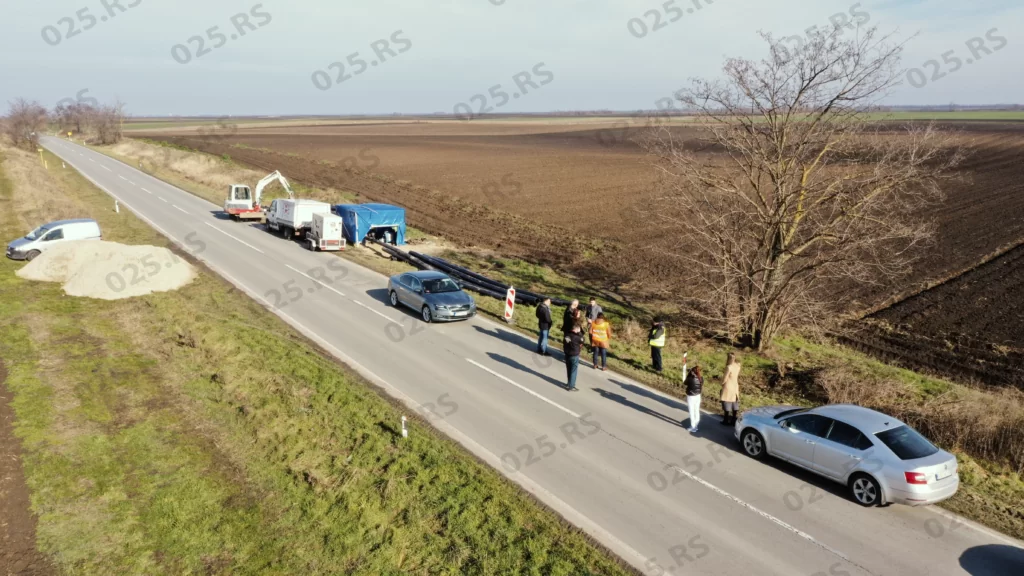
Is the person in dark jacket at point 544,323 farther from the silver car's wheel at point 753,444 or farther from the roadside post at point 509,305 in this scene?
the silver car's wheel at point 753,444

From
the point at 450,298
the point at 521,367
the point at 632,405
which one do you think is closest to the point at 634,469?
the point at 632,405

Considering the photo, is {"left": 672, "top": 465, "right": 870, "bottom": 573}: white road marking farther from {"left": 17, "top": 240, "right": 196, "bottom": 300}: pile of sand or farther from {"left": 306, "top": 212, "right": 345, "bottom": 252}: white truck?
{"left": 306, "top": 212, "right": 345, "bottom": 252}: white truck

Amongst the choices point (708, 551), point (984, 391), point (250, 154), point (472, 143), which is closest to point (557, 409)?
point (708, 551)

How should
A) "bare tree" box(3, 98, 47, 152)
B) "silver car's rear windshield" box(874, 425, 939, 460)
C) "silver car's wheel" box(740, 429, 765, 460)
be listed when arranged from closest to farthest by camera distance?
"silver car's rear windshield" box(874, 425, 939, 460) < "silver car's wheel" box(740, 429, 765, 460) < "bare tree" box(3, 98, 47, 152)

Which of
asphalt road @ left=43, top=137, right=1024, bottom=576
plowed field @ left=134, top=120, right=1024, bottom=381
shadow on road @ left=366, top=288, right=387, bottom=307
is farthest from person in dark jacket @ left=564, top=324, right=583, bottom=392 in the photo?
plowed field @ left=134, top=120, right=1024, bottom=381

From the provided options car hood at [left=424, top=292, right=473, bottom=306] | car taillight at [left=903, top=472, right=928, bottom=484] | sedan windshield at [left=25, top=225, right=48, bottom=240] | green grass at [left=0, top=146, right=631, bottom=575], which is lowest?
green grass at [left=0, top=146, right=631, bottom=575]

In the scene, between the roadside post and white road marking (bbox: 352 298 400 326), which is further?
white road marking (bbox: 352 298 400 326)
